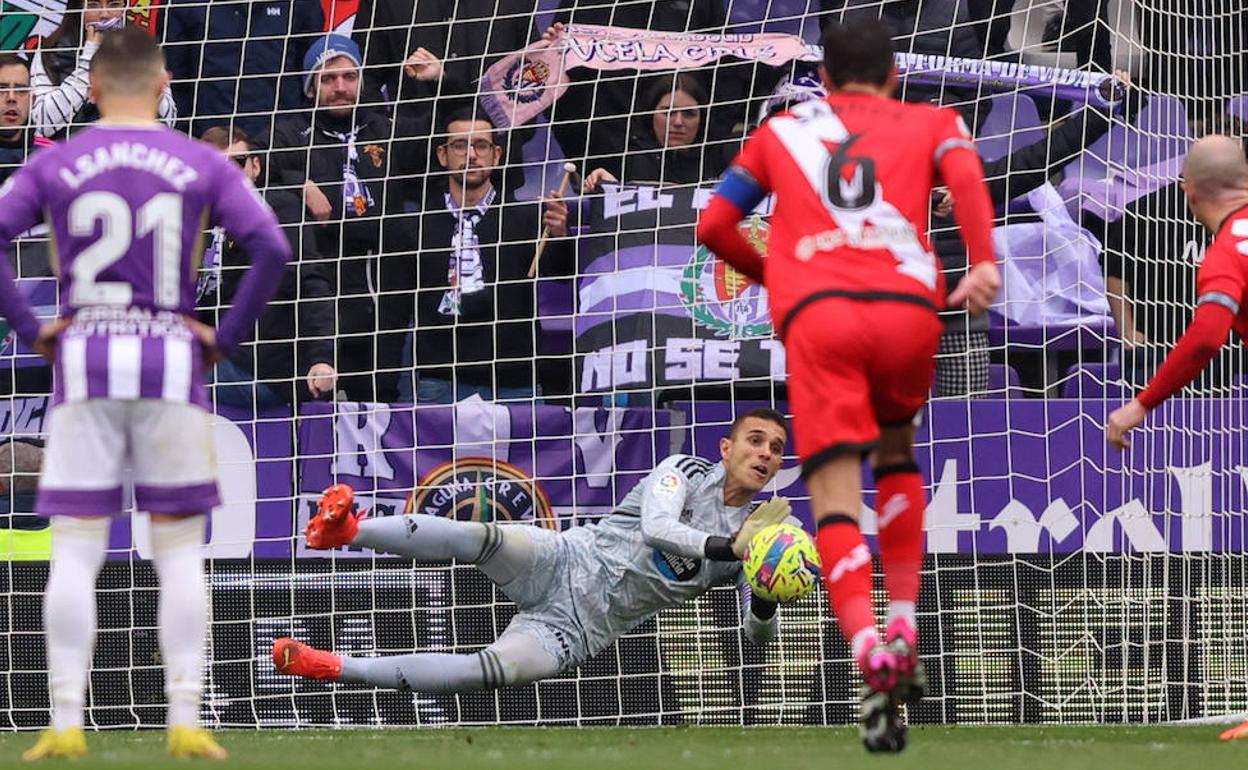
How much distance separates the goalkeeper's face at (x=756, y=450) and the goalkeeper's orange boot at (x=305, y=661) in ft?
5.69

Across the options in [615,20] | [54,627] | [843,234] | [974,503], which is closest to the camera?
[54,627]

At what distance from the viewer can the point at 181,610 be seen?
491cm

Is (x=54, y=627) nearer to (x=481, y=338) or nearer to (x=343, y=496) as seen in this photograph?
(x=343, y=496)

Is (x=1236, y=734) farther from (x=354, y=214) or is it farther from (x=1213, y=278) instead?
(x=354, y=214)

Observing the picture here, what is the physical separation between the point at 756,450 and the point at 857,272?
8.28 feet

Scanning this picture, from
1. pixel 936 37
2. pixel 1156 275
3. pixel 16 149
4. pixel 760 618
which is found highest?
pixel 936 37

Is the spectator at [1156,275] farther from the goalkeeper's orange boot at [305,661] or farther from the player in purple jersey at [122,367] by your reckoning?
the player in purple jersey at [122,367]

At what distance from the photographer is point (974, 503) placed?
9.31m

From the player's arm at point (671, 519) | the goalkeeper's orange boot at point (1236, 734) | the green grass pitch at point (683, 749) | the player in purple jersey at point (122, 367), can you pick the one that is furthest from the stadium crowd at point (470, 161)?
the player in purple jersey at point (122, 367)

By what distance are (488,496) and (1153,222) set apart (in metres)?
3.48

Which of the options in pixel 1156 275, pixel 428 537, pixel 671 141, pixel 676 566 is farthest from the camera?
A: pixel 671 141

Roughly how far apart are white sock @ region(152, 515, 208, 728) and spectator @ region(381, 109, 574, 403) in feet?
15.8

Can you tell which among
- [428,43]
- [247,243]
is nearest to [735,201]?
[247,243]

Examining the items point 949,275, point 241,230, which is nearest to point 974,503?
point 949,275
